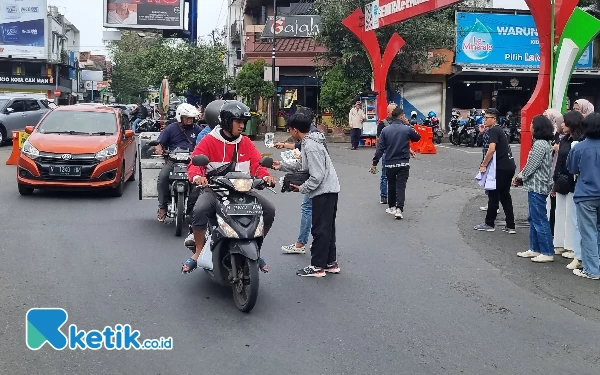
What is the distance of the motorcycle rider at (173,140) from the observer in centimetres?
998

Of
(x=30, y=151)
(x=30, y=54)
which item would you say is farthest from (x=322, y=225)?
(x=30, y=54)

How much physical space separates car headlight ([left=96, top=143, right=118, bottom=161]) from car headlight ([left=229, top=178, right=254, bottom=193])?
6692 mm

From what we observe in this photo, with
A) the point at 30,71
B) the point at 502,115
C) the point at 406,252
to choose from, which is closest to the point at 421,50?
the point at 502,115

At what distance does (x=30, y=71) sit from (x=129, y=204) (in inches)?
2087

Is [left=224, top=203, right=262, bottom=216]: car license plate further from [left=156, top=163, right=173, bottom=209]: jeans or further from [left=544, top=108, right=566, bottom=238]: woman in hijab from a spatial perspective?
[left=544, top=108, right=566, bottom=238]: woman in hijab

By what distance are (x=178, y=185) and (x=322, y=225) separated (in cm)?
287

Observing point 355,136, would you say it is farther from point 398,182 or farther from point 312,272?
point 312,272

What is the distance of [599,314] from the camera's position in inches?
252

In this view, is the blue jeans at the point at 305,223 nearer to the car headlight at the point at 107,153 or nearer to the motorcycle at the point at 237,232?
the motorcycle at the point at 237,232

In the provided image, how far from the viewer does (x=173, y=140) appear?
10117 mm

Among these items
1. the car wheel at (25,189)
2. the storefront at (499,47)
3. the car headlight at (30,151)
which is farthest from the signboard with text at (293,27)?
the car headlight at (30,151)

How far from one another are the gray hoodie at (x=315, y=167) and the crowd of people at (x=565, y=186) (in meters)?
2.65

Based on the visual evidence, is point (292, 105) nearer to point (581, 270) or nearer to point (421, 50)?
point (421, 50)

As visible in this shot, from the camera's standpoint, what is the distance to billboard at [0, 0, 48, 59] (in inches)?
Result: 2238
